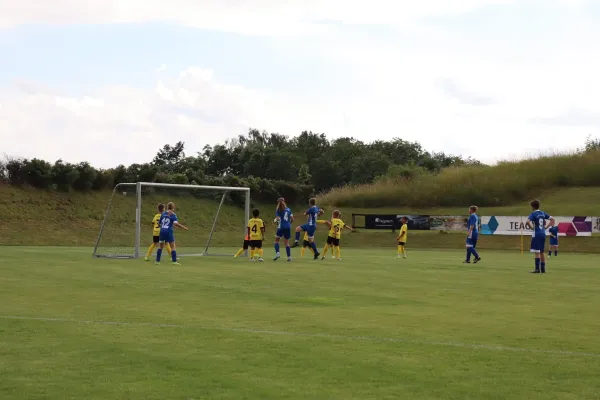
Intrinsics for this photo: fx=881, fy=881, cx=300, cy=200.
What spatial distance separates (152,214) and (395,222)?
16.3 metres

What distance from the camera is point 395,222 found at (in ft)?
192

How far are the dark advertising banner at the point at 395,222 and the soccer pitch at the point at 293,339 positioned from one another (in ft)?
125

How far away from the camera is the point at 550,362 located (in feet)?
31.0

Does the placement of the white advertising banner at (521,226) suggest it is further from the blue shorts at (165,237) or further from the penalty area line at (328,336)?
the penalty area line at (328,336)

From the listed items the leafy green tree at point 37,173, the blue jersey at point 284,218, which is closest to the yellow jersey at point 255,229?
the blue jersey at point 284,218

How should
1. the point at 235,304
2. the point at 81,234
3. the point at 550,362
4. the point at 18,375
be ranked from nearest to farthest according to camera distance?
1. the point at 18,375
2. the point at 550,362
3. the point at 235,304
4. the point at 81,234

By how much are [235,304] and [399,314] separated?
288 cm

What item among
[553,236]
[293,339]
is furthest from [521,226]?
[293,339]

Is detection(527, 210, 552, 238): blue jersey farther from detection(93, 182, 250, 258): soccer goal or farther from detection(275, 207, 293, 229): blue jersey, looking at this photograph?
detection(93, 182, 250, 258): soccer goal

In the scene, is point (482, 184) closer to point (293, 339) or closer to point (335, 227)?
point (335, 227)

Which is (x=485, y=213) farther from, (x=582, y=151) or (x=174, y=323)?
(x=174, y=323)

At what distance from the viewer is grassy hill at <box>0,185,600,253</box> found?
44969 mm

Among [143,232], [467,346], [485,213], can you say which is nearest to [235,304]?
[467,346]

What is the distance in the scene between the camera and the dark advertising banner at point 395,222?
2297 inches
